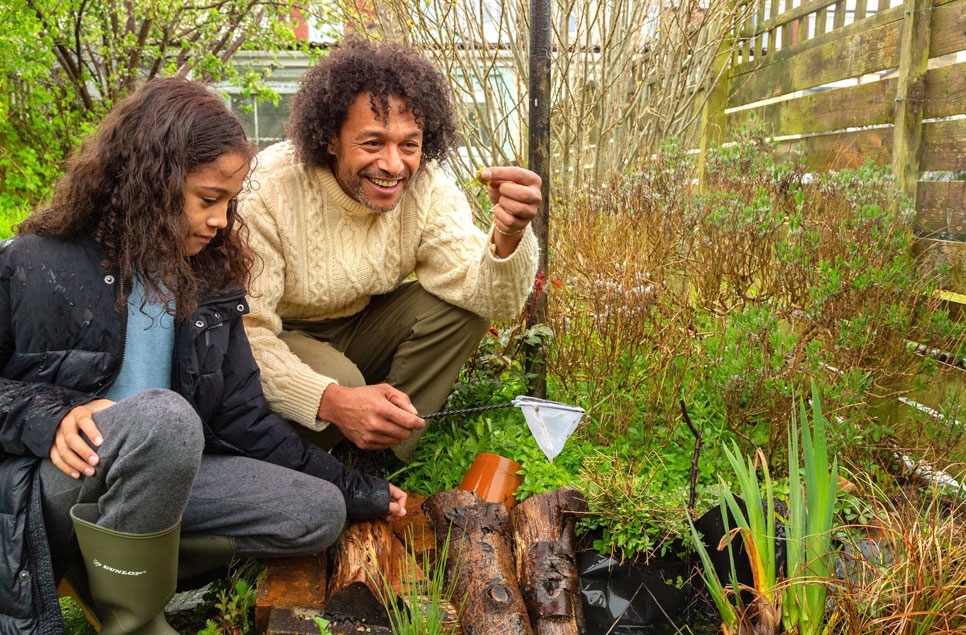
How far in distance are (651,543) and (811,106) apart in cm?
302

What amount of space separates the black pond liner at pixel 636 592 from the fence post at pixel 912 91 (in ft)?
6.33

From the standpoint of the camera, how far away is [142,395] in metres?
2.04

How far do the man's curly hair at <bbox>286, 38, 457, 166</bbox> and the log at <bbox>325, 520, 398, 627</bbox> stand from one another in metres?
1.26

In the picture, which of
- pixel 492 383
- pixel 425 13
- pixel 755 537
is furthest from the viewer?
pixel 425 13

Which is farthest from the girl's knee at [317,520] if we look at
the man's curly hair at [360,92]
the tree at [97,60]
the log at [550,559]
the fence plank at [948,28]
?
the tree at [97,60]

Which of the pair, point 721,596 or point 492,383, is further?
point 492,383

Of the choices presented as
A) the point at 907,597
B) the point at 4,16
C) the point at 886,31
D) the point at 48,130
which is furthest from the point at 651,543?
the point at 48,130

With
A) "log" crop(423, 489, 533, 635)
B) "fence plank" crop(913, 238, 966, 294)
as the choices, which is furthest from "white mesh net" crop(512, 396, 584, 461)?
"fence plank" crop(913, 238, 966, 294)

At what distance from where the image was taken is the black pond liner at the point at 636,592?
2436 millimetres

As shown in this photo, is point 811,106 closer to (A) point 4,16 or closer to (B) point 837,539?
(B) point 837,539

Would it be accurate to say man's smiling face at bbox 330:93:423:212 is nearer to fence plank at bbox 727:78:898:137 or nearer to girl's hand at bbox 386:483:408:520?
girl's hand at bbox 386:483:408:520

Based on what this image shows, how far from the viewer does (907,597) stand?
6.13ft

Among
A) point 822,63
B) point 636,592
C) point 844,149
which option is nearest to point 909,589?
point 636,592

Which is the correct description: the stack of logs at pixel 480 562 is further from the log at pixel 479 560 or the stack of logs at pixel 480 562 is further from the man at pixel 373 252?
the man at pixel 373 252
